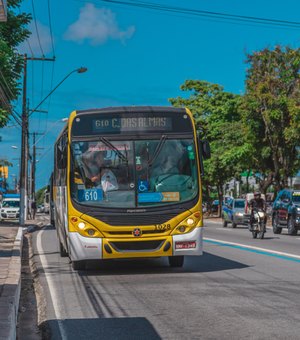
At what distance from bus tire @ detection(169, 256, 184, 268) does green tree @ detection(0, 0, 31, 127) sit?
20634 millimetres

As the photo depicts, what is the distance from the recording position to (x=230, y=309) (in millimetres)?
8742

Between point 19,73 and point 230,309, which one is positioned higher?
point 19,73

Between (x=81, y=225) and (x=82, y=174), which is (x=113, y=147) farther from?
(x=81, y=225)

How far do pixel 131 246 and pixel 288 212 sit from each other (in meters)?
16.8

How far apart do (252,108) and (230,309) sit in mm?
33432

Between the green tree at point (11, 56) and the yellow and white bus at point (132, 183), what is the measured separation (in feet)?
67.4

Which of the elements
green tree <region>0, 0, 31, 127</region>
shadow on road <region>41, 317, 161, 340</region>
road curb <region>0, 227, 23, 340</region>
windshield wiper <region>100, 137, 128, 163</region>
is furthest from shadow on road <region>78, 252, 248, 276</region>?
green tree <region>0, 0, 31, 127</region>

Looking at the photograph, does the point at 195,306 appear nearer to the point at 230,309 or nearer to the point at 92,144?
the point at 230,309

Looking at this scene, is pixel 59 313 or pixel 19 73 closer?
pixel 59 313

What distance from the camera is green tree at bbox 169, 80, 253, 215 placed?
47781 millimetres

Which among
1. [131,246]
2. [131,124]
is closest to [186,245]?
[131,246]

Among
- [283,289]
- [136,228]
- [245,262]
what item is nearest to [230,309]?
[283,289]

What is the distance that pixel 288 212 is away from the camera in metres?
28.3

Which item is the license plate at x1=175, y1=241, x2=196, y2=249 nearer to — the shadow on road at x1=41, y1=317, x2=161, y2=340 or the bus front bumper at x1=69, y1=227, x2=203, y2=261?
the bus front bumper at x1=69, y1=227, x2=203, y2=261
